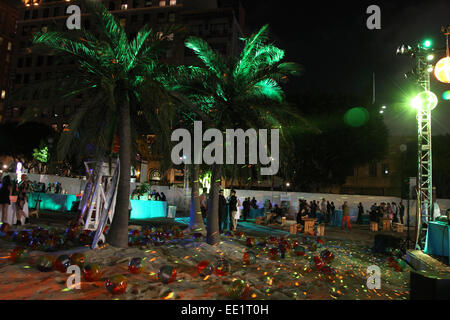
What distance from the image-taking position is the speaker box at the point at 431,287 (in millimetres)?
4062

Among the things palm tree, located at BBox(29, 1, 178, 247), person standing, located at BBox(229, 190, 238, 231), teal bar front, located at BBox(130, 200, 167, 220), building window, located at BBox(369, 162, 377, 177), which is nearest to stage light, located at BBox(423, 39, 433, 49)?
palm tree, located at BBox(29, 1, 178, 247)

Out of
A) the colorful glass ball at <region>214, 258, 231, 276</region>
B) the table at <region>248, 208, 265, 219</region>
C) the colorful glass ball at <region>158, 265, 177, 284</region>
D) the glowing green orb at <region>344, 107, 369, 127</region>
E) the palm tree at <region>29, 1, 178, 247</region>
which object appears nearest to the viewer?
the colorful glass ball at <region>158, 265, 177, 284</region>

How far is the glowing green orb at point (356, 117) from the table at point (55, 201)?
1107 inches

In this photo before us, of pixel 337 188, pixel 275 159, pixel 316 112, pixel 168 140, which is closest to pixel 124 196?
pixel 168 140

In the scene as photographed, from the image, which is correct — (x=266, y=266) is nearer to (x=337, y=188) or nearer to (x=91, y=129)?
(x=91, y=129)

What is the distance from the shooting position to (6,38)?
249ft

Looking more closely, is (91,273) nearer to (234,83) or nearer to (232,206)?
(234,83)

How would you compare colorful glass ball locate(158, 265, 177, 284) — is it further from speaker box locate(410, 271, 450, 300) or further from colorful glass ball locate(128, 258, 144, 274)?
speaker box locate(410, 271, 450, 300)

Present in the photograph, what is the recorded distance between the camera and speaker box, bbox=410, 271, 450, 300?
13.3 ft

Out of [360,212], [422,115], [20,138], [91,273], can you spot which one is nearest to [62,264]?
[91,273]

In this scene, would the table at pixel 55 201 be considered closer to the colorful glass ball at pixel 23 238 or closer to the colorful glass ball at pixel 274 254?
the colorful glass ball at pixel 23 238

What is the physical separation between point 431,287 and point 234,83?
8407mm

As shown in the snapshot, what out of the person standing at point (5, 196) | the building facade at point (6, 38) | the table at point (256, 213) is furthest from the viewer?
the building facade at point (6, 38)

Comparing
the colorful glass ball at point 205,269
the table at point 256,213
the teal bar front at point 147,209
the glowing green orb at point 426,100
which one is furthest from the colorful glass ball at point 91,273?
the table at point 256,213
